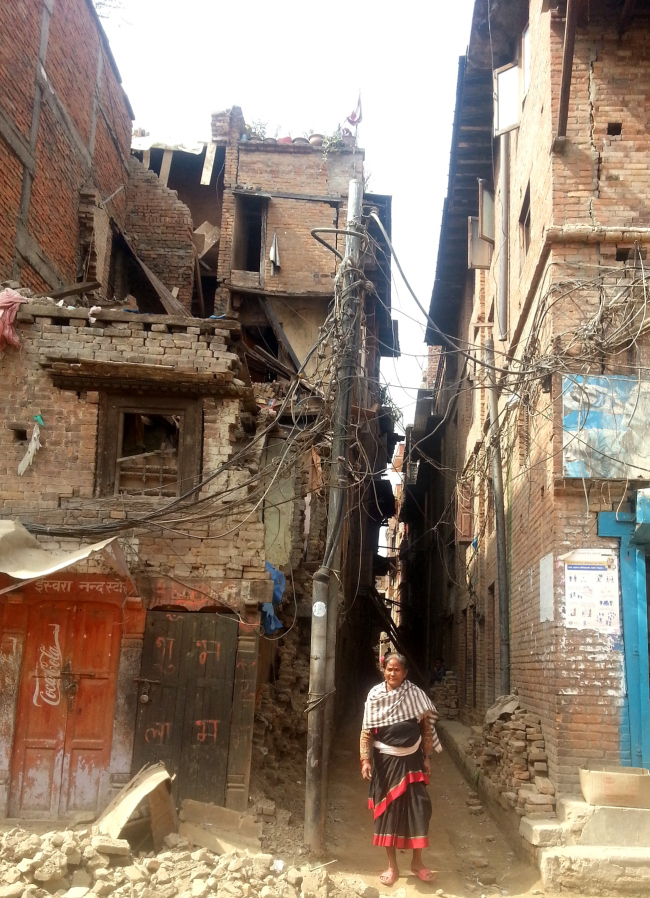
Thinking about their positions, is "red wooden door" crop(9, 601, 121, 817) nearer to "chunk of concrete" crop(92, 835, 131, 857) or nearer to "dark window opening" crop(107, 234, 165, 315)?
"chunk of concrete" crop(92, 835, 131, 857)

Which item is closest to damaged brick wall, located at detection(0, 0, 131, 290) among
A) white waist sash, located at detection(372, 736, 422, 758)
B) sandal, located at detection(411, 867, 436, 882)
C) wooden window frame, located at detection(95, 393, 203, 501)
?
wooden window frame, located at detection(95, 393, 203, 501)

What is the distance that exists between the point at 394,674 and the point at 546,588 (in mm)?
2142

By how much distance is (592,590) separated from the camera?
Answer: 7855 millimetres

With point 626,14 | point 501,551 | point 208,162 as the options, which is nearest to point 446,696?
point 501,551

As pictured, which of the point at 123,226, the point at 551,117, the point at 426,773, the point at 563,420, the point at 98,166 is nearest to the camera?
the point at 426,773

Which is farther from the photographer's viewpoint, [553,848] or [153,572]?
[153,572]

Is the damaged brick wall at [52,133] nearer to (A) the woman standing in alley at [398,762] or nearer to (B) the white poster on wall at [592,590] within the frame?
(A) the woman standing in alley at [398,762]

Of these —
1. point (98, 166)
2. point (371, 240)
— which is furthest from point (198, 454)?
point (98, 166)

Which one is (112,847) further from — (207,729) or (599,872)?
(599,872)

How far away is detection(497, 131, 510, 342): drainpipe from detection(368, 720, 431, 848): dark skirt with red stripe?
270 inches

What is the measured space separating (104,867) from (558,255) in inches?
291

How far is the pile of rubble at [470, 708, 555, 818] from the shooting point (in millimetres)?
7641

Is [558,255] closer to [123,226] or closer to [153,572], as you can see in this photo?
[153,572]

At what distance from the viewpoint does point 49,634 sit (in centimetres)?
920
